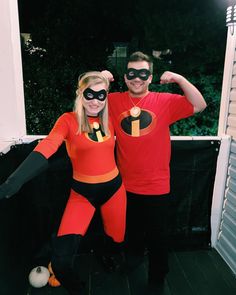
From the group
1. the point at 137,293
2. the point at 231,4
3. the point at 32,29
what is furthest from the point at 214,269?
the point at 32,29

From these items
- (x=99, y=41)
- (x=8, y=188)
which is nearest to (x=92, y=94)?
(x=8, y=188)

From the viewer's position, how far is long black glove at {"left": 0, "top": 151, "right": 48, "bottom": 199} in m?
1.97

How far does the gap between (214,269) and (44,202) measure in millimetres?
1936

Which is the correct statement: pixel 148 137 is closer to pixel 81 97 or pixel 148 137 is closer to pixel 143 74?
pixel 143 74

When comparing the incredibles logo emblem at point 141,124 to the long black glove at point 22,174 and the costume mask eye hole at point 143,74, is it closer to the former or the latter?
the costume mask eye hole at point 143,74

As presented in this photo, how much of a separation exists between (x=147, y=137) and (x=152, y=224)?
29.6 inches

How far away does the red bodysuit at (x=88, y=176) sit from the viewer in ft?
8.12

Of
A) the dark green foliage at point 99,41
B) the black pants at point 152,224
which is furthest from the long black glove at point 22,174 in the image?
the dark green foliage at point 99,41

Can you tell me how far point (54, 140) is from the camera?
7.63 feet

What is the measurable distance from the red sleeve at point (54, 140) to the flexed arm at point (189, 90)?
883mm

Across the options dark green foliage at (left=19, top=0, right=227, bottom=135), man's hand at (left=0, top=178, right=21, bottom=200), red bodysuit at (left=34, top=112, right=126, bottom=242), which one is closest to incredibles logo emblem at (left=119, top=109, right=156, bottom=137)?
red bodysuit at (left=34, top=112, right=126, bottom=242)

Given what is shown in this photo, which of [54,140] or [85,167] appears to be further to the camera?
[85,167]

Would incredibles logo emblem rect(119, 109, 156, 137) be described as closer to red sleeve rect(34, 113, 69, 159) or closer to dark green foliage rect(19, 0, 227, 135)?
red sleeve rect(34, 113, 69, 159)

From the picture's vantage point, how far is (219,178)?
11.6ft
